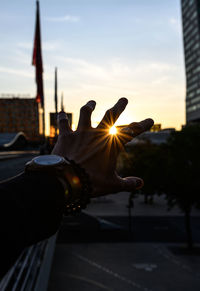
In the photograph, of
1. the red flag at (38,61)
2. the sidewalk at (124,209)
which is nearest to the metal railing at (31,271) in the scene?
the red flag at (38,61)

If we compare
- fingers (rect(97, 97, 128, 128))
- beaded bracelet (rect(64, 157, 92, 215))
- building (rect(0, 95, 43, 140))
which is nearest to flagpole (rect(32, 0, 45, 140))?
building (rect(0, 95, 43, 140))

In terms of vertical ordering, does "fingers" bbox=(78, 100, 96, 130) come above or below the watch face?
above

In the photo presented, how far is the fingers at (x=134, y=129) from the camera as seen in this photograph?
6.16 ft

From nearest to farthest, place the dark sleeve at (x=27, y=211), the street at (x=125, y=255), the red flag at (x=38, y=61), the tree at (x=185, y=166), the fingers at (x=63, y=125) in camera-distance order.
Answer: the dark sleeve at (x=27, y=211) → the fingers at (x=63, y=125) → the red flag at (x=38, y=61) → the street at (x=125, y=255) → the tree at (x=185, y=166)

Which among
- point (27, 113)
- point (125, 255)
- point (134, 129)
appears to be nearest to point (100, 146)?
point (134, 129)

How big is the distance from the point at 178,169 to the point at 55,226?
21.5 meters

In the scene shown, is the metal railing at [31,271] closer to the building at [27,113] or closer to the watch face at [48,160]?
the building at [27,113]

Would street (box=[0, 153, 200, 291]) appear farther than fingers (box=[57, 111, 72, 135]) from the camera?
Yes

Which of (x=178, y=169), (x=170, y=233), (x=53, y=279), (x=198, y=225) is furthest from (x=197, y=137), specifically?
(x=53, y=279)

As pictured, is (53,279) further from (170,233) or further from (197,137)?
(197,137)

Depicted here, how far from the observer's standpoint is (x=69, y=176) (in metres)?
1.67

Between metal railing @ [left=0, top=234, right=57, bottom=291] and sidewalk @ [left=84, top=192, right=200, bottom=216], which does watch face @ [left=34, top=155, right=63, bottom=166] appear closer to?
metal railing @ [left=0, top=234, right=57, bottom=291]

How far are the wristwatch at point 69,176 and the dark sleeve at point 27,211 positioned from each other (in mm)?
53

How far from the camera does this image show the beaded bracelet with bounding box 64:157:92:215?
1722 millimetres
